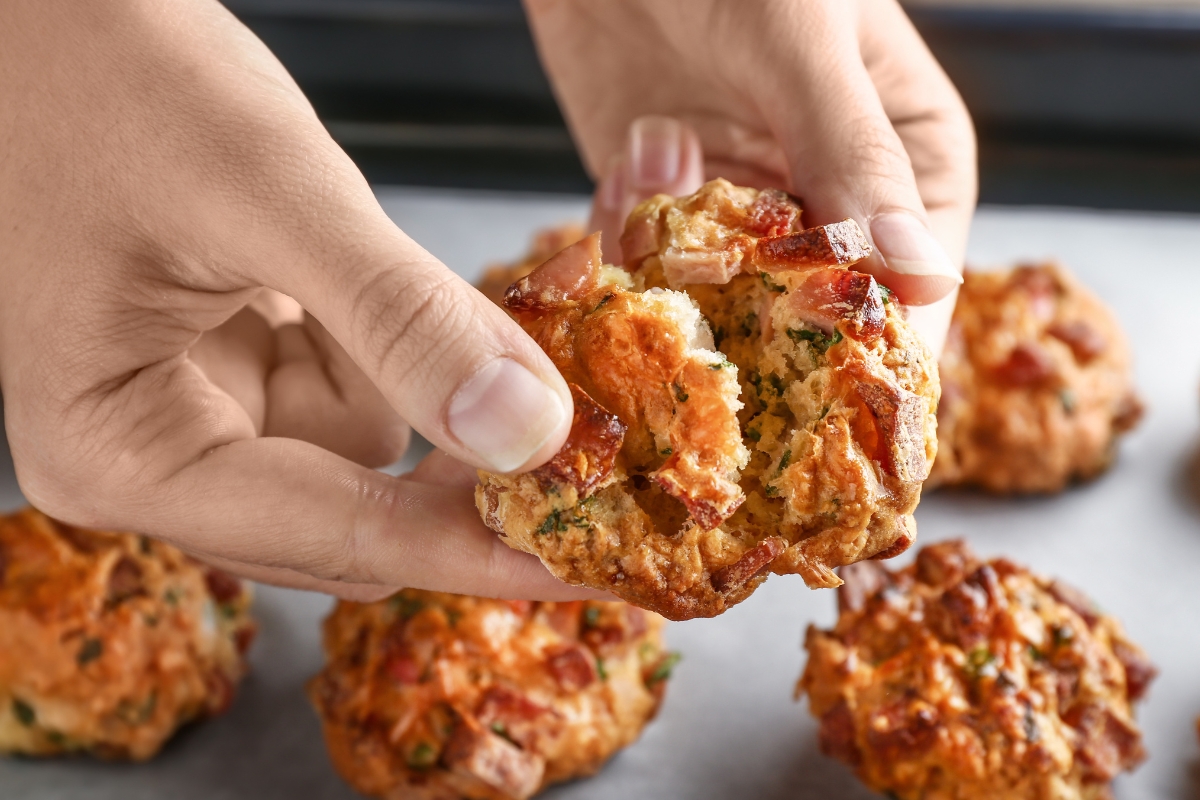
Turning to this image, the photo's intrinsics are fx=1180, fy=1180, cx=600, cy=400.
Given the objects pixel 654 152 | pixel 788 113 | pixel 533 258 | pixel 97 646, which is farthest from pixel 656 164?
pixel 97 646

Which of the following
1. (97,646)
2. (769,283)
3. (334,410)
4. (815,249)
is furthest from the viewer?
(97,646)

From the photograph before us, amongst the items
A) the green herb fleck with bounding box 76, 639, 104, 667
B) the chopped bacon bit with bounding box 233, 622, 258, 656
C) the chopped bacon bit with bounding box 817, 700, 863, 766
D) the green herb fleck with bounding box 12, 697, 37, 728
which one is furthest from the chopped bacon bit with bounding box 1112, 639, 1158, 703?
the green herb fleck with bounding box 12, 697, 37, 728

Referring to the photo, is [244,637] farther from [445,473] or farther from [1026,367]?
[1026,367]

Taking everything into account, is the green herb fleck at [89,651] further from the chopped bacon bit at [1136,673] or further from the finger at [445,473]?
the chopped bacon bit at [1136,673]

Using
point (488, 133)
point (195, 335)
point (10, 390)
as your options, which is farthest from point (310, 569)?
point (488, 133)

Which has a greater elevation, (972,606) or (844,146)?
(844,146)

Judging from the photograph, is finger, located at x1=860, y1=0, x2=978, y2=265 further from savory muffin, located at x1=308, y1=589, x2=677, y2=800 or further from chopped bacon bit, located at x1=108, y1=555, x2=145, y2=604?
chopped bacon bit, located at x1=108, y1=555, x2=145, y2=604
